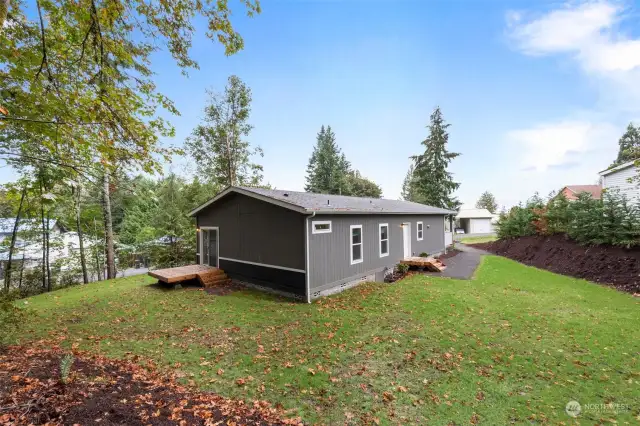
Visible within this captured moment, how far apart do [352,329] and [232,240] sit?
6638 millimetres

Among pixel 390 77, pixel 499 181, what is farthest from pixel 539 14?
pixel 499 181

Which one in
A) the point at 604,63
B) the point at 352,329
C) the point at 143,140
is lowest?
the point at 352,329

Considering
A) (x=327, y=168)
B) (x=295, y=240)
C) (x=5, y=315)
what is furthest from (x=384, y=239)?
(x=327, y=168)

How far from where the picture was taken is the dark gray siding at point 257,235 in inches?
334

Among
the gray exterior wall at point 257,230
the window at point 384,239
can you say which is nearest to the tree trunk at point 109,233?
the gray exterior wall at point 257,230

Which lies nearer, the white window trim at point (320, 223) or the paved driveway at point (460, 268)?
the white window trim at point (320, 223)

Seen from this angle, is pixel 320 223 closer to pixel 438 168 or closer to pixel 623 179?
pixel 623 179

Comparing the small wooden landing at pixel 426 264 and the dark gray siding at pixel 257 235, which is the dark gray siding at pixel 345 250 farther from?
the small wooden landing at pixel 426 264

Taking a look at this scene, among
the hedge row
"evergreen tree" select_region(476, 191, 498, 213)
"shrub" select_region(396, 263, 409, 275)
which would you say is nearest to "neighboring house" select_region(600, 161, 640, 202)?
the hedge row

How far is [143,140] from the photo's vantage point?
204 inches

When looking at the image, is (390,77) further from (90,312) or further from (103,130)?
(90,312)

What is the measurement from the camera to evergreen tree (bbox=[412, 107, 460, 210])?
96.7 ft

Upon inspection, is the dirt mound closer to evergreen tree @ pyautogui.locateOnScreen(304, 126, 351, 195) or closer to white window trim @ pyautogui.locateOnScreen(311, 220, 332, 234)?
white window trim @ pyautogui.locateOnScreen(311, 220, 332, 234)

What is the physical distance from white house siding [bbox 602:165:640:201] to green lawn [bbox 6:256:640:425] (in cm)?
876
